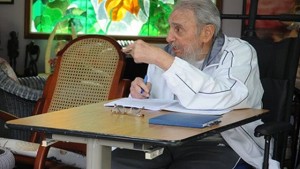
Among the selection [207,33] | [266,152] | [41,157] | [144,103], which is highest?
[207,33]

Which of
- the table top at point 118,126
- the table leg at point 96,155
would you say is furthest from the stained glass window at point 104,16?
the table leg at point 96,155

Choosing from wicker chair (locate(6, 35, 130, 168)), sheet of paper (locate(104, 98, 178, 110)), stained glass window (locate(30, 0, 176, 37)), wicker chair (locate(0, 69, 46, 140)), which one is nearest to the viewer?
sheet of paper (locate(104, 98, 178, 110))

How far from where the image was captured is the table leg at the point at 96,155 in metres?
1.39

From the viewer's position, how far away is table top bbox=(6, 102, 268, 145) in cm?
129

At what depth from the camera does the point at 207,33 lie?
209cm

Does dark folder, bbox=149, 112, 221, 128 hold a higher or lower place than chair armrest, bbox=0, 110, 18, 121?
higher

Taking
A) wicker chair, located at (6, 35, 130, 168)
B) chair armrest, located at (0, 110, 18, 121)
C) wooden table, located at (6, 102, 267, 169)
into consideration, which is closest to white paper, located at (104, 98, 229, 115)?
wooden table, located at (6, 102, 267, 169)

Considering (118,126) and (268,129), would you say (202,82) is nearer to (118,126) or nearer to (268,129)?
(268,129)

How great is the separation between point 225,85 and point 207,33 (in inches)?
15.3

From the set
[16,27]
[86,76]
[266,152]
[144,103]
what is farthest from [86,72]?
[16,27]

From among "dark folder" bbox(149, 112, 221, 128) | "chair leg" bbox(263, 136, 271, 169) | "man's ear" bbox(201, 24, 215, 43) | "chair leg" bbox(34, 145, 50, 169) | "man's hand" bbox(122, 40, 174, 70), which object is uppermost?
"man's ear" bbox(201, 24, 215, 43)

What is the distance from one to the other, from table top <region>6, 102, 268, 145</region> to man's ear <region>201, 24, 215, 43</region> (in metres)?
0.51

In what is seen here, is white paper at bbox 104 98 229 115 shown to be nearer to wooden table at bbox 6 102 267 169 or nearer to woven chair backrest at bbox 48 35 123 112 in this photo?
wooden table at bbox 6 102 267 169

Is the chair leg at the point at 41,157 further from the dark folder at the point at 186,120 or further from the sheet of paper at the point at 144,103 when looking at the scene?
the dark folder at the point at 186,120
